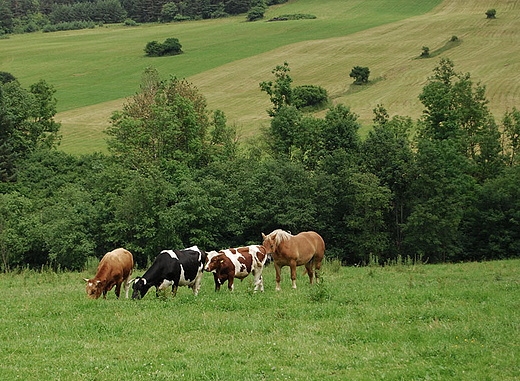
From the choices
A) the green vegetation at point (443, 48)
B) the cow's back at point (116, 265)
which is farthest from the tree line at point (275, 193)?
the green vegetation at point (443, 48)

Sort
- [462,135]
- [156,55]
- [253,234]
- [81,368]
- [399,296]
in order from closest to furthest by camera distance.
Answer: [81,368] < [399,296] < [253,234] < [462,135] < [156,55]

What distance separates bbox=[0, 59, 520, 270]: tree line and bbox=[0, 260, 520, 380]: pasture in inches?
1023

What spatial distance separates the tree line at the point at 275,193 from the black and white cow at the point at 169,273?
84.9ft

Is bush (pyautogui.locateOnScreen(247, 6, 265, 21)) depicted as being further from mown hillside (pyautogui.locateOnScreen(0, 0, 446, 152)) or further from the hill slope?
the hill slope

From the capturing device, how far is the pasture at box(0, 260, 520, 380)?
1105 centimetres

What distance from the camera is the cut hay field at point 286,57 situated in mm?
91875

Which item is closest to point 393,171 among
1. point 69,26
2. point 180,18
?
point 180,18

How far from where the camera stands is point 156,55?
138 meters

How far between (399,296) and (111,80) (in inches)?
4481

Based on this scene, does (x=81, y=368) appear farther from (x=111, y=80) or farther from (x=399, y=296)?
(x=111, y=80)

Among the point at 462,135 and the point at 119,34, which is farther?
the point at 119,34

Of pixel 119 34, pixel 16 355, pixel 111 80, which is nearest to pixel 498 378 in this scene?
pixel 16 355

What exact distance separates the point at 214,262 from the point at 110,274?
3.87 m

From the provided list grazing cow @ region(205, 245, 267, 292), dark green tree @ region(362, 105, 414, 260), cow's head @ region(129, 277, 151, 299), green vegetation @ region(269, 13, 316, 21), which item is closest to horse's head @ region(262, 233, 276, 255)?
grazing cow @ region(205, 245, 267, 292)
